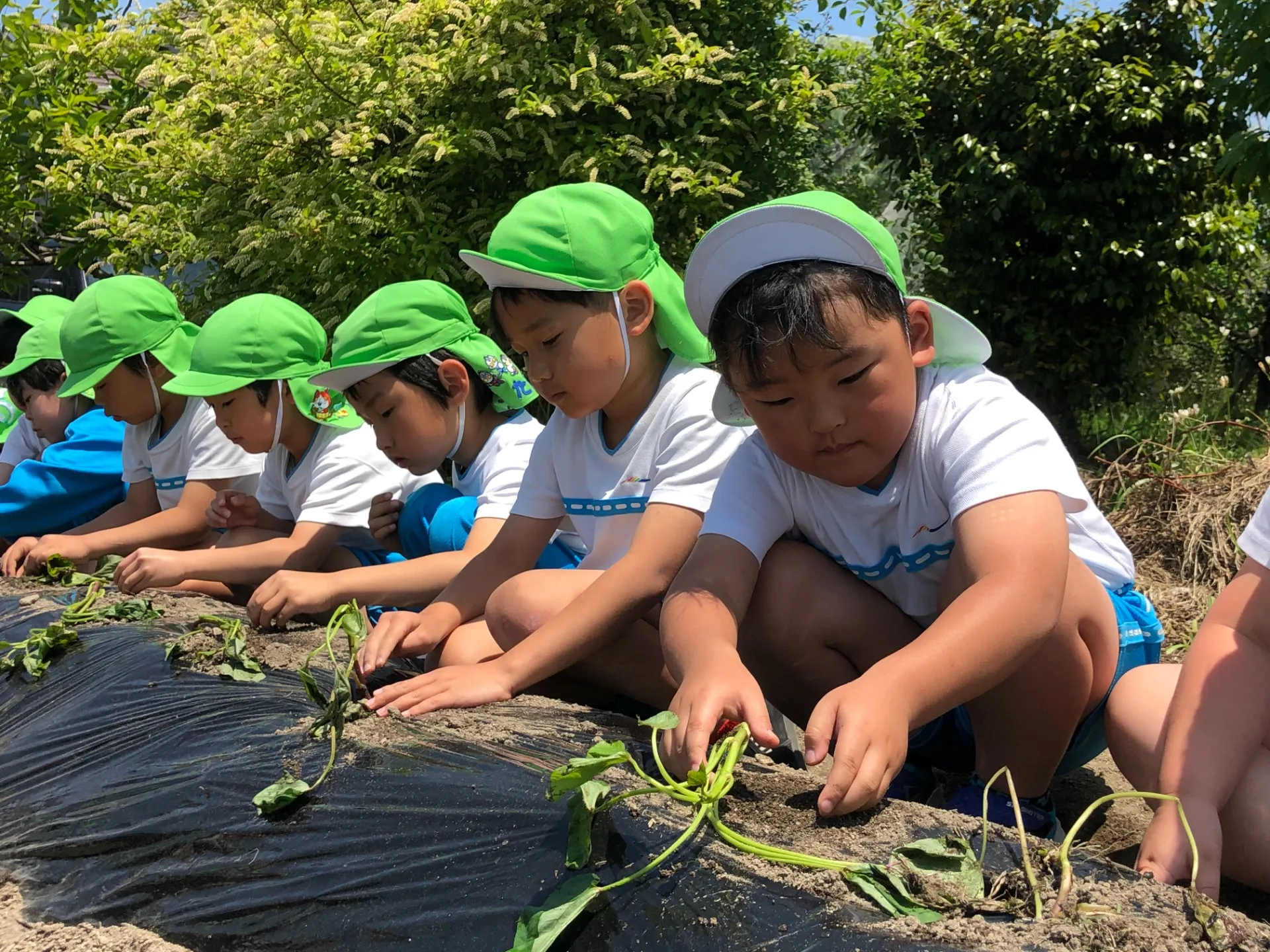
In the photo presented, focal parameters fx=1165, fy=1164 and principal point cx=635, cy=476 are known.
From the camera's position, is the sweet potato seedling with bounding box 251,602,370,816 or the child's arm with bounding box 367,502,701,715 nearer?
the sweet potato seedling with bounding box 251,602,370,816

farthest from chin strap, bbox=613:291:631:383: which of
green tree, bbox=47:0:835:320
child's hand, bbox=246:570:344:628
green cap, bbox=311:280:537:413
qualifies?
green tree, bbox=47:0:835:320

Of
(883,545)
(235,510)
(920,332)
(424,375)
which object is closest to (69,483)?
(235,510)

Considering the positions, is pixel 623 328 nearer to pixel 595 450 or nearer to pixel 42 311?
pixel 595 450

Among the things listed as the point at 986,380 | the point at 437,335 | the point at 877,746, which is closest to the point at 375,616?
the point at 437,335

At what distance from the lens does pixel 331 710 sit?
1.73 meters

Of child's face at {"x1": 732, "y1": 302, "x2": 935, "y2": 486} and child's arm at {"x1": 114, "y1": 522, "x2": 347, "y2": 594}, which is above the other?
child's face at {"x1": 732, "y1": 302, "x2": 935, "y2": 486}

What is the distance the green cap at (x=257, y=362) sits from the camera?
11.0ft

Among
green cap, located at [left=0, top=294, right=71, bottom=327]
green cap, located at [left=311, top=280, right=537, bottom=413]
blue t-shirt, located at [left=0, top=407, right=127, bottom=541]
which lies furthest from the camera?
green cap, located at [left=0, top=294, right=71, bottom=327]

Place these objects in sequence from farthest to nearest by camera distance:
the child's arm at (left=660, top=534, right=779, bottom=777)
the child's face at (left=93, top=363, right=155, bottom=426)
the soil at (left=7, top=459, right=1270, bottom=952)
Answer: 1. the child's face at (left=93, top=363, right=155, bottom=426)
2. the child's arm at (left=660, top=534, right=779, bottom=777)
3. the soil at (left=7, top=459, right=1270, bottom=952)

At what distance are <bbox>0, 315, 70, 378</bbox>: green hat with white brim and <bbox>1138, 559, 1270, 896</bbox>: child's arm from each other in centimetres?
434

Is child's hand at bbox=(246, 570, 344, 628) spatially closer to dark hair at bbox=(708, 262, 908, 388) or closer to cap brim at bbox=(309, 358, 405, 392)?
cap brim at bbox=(309, 358, 405, 392)

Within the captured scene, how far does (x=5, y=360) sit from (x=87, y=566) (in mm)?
2006

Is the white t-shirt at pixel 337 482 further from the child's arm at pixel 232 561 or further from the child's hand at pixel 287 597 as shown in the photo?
the child's hand at pixel 287 597

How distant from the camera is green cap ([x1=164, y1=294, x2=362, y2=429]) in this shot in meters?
3.35
